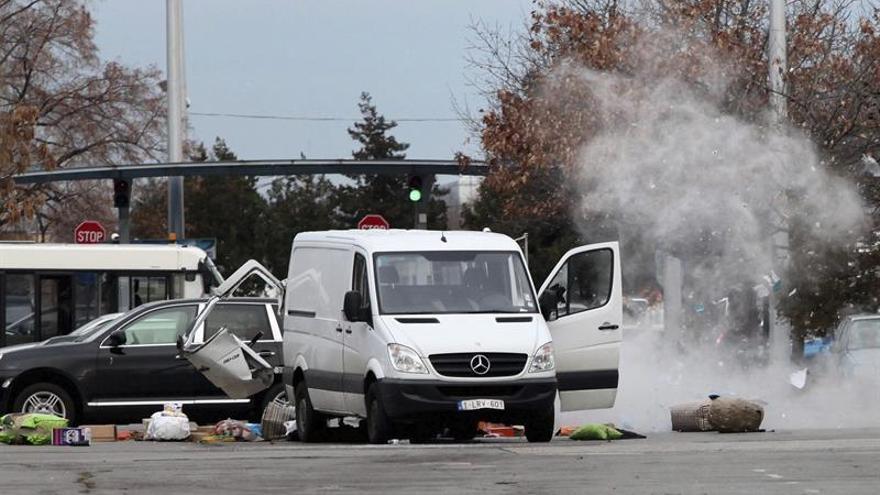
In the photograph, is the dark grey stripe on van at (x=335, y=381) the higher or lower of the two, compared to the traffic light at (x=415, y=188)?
lower

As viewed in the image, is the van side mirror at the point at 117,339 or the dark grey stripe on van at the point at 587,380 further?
the van side mirror at the point at 117,339

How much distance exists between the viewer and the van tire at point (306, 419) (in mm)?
18141

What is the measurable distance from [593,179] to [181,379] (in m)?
7.20

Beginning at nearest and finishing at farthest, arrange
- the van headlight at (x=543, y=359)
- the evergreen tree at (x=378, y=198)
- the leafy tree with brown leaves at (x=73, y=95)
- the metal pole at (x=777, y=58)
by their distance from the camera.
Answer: the van headlight at (x=543, y=359)
the metal pole at (x=777, y=58)
the leafy tree with brown leaves at (x=73, y=95)
the evergreen tree at (x=378, y=198)

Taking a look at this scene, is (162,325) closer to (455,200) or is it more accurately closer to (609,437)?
(609,437)

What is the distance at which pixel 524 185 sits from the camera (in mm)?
29844

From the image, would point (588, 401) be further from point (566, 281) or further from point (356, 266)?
point (356, 266)

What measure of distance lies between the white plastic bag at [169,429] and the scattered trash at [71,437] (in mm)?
1266

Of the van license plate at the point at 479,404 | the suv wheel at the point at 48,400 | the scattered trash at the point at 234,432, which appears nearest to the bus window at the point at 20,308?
the suv wheel at the point at 48,400

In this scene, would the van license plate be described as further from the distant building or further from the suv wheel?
the distant building

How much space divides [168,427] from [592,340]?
14.8ft

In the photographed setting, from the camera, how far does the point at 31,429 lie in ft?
58.6

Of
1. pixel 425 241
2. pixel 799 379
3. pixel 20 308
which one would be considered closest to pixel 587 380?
pixel 425 241

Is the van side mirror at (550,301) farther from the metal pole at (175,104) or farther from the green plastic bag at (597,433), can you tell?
the metal pole at (175,104)
